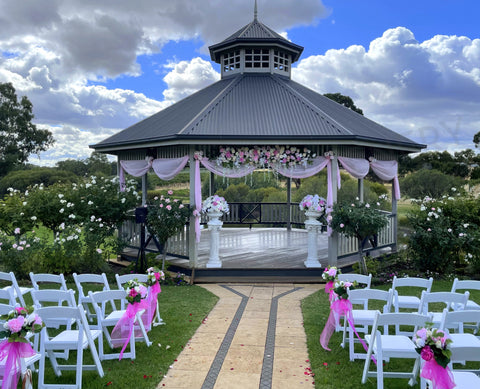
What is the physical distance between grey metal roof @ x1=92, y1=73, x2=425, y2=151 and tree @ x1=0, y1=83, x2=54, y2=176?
30059mm

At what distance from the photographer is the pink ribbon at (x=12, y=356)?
3.94m

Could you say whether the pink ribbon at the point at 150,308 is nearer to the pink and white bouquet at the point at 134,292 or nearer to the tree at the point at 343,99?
the pink and white bouquet at the point at 134,292

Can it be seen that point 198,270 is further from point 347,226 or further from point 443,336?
point 443,336

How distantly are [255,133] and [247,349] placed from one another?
18.2 ft

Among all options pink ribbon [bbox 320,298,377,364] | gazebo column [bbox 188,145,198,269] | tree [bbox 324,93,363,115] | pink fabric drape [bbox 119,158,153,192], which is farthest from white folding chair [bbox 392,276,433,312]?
tree [bbox 324,93,363,115]

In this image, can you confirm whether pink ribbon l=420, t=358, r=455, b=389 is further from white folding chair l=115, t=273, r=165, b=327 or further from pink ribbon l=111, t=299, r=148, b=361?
white folding chair l=115, t=273, r=165, b=327

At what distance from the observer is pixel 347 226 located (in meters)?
9.55

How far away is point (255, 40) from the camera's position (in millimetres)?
13344

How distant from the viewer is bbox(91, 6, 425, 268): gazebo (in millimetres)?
9945

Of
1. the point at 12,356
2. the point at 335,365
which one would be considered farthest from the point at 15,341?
the point at 335,365

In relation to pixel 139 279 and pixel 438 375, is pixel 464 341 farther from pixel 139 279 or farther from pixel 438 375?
pixel 139 279

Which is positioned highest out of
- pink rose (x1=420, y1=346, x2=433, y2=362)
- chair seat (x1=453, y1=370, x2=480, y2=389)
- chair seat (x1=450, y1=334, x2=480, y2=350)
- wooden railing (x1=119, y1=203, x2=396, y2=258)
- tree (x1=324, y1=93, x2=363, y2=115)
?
tree (x1=324, y1=93, x2=363, y2=115)

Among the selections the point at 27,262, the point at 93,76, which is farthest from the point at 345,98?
the point at 27,262

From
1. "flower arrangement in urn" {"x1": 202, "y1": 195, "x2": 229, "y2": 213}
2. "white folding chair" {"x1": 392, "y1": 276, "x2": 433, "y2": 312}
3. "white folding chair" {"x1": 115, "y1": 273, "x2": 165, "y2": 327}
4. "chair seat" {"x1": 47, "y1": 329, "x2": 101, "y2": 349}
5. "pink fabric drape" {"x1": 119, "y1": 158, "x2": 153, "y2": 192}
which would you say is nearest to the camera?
"chair seat" {"x1": 47, "y1": 329, "x2": 101, "y2": 349}
